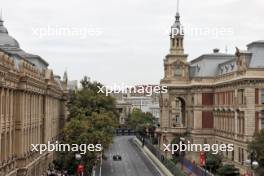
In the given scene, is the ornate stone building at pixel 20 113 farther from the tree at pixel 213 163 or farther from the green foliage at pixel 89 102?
the green foliage at pixel 89 102

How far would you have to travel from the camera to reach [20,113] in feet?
145

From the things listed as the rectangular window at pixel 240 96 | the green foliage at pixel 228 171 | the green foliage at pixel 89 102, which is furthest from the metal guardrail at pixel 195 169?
the green foliage at pixel 89 102

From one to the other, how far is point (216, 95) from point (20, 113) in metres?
46.1

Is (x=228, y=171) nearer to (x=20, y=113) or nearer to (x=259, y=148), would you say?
(x=259, y=148)

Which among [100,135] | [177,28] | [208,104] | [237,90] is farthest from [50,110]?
[177,28]

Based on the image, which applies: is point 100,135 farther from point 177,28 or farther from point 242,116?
point 177,28

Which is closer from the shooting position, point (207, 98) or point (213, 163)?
point (213, 163)

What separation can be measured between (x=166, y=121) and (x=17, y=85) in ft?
177

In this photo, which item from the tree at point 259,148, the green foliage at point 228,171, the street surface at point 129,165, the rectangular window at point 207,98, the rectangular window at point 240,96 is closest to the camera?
the tree at point 259,148

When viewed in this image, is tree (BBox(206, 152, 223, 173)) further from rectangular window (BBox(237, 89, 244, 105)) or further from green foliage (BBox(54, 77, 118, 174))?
green foliage (BBox(54, 77, 118, 174))

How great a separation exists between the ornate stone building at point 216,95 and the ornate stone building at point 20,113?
77.9 ft

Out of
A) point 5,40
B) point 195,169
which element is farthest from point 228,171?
point 5,40

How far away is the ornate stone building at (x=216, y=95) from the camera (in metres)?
65.4

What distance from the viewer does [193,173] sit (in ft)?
219
